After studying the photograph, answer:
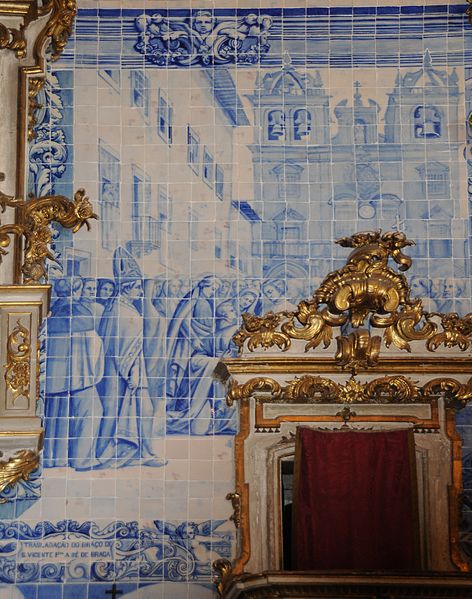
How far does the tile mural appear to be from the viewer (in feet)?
34.4

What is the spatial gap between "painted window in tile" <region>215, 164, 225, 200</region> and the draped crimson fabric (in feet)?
6.65

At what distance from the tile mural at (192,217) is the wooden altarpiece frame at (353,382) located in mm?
167

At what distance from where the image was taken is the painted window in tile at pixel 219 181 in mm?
11188

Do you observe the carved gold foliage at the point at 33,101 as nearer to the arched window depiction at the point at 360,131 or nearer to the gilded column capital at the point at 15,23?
the gilded column capital at the point at 15,23

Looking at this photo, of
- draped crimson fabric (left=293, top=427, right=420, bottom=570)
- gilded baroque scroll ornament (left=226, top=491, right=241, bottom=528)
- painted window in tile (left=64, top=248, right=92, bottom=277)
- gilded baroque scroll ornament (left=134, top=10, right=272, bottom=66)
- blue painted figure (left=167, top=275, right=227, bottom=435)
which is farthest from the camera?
gilded baroque scroll ornament (left=134, top=10, right=272, bottom=66)

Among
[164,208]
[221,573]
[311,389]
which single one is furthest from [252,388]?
[164,208]

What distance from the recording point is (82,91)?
1139 centimetres

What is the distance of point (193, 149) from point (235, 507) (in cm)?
284

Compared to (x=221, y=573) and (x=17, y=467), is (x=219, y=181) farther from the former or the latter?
(x=221, y=573)

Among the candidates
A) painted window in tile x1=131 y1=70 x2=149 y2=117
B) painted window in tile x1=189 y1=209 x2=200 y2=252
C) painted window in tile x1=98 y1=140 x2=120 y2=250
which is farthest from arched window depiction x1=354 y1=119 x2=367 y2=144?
painted window in tile x1=98 y1=140 x2=120 y2=250

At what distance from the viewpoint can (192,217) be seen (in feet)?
36.5

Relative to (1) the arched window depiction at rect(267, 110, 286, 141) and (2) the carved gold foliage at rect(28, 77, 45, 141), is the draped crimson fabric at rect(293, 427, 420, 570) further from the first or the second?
(2) the carved gold foliage at rect(28, 77, 45, 141)

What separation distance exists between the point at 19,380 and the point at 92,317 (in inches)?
34.6

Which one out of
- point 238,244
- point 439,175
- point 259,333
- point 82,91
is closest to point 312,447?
point 259,333
